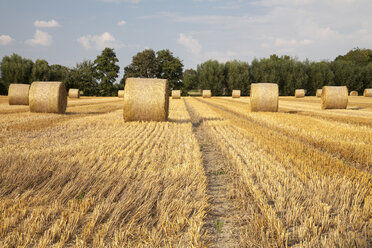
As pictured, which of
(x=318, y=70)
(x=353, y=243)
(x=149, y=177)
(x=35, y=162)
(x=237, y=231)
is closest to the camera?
(x=353, y=243)

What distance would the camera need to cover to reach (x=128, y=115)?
947cm

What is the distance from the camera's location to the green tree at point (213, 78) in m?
52.1

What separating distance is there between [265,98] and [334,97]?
5.83 meters

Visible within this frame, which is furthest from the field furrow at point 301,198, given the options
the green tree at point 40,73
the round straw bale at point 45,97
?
the green tree at point 40,73

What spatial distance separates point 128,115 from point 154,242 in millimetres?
7565

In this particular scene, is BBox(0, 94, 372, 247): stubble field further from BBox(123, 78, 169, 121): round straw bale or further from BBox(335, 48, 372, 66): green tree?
BBox(335, 48, 372, 66): green tree

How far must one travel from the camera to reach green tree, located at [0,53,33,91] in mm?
40344

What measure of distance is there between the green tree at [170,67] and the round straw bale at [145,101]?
4851 cm

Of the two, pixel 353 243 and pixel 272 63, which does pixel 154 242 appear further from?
pixel 272 63

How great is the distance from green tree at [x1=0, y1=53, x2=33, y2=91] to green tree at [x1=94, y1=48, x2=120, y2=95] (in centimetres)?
1403

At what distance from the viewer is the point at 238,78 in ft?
167

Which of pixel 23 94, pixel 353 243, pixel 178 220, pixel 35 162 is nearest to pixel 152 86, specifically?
pixel 35 162

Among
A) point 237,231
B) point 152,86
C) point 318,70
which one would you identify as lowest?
point 237,231

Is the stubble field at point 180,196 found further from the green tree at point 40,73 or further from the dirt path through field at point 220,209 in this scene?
the green tree at point 40,73
